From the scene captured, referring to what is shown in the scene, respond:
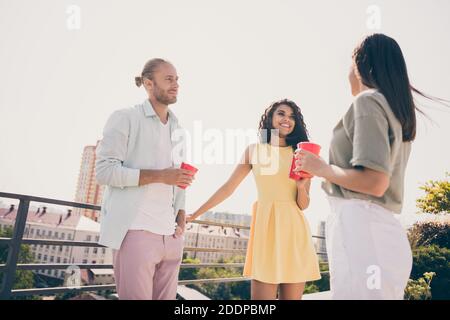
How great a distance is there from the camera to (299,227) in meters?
2.08

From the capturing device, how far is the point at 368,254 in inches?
42.6

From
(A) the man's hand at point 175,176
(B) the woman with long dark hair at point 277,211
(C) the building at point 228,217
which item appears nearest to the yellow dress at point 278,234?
(B) the woman with long dark hair at point 277,211

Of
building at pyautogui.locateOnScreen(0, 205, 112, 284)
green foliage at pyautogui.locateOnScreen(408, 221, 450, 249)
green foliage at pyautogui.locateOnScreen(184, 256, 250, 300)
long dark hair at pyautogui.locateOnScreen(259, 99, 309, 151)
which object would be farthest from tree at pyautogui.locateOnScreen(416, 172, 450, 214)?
building at pyautogui.locateOnScreen(0, 205, 112, 284)

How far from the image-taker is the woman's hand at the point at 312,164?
3.99ft

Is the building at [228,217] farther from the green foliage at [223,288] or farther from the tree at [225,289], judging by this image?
the tree at [225,289]

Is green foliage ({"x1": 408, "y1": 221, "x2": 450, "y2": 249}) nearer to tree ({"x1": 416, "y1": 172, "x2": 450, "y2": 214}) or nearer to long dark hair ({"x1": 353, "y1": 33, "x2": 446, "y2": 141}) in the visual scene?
tree ({"x1": 416, "y1": 172, "x2": 450, "y2": 214})

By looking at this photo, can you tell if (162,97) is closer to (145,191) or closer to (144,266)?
(145,191)

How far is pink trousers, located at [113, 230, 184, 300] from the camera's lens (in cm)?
157

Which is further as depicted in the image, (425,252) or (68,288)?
(425,252)

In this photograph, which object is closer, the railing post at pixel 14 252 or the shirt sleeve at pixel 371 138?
the shirt sleeve at pixel 371 138

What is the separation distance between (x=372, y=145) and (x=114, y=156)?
1177 millimetres
